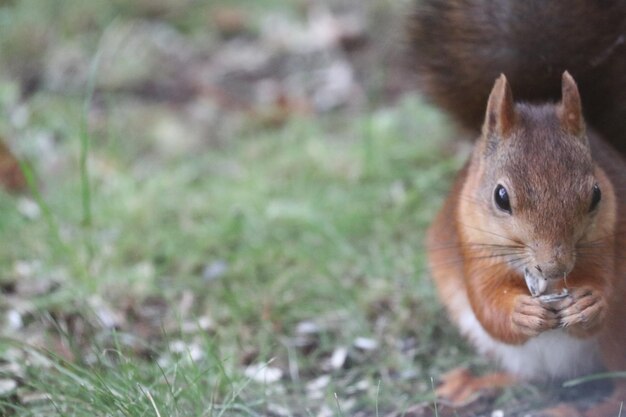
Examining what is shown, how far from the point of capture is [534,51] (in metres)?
2.13

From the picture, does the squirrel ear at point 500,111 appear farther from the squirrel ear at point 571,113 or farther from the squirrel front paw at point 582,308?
the squirrel front paw at point 582,308

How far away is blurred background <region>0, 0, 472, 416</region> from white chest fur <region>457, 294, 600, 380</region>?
0.62ft

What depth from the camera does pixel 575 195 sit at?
1784mm

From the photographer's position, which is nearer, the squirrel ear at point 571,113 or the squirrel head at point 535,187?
the squirrel head at point 535,187

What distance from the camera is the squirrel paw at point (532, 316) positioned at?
1835mm

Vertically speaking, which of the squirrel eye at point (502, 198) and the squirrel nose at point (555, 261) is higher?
the squirrel eye at point (502, 198)

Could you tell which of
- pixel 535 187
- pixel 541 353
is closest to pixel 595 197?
pixel 535 187

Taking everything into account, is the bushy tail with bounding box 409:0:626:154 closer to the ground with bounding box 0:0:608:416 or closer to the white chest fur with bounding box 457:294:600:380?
the ground with bounding box 0:0:608:416

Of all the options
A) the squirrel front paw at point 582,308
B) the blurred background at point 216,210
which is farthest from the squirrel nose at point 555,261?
the blurred background at point 216,210

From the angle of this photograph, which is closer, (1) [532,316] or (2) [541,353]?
(1) [532,316]

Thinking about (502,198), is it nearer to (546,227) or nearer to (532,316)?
(546,227)

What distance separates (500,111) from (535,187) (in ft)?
0.64

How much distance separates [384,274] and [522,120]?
90 cm

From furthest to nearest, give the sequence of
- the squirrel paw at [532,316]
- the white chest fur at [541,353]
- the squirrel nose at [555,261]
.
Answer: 1. the white chest fur at [541,353]
2. the squirrel paw at [532,316]
3. the squirrel nose at [555,261]
